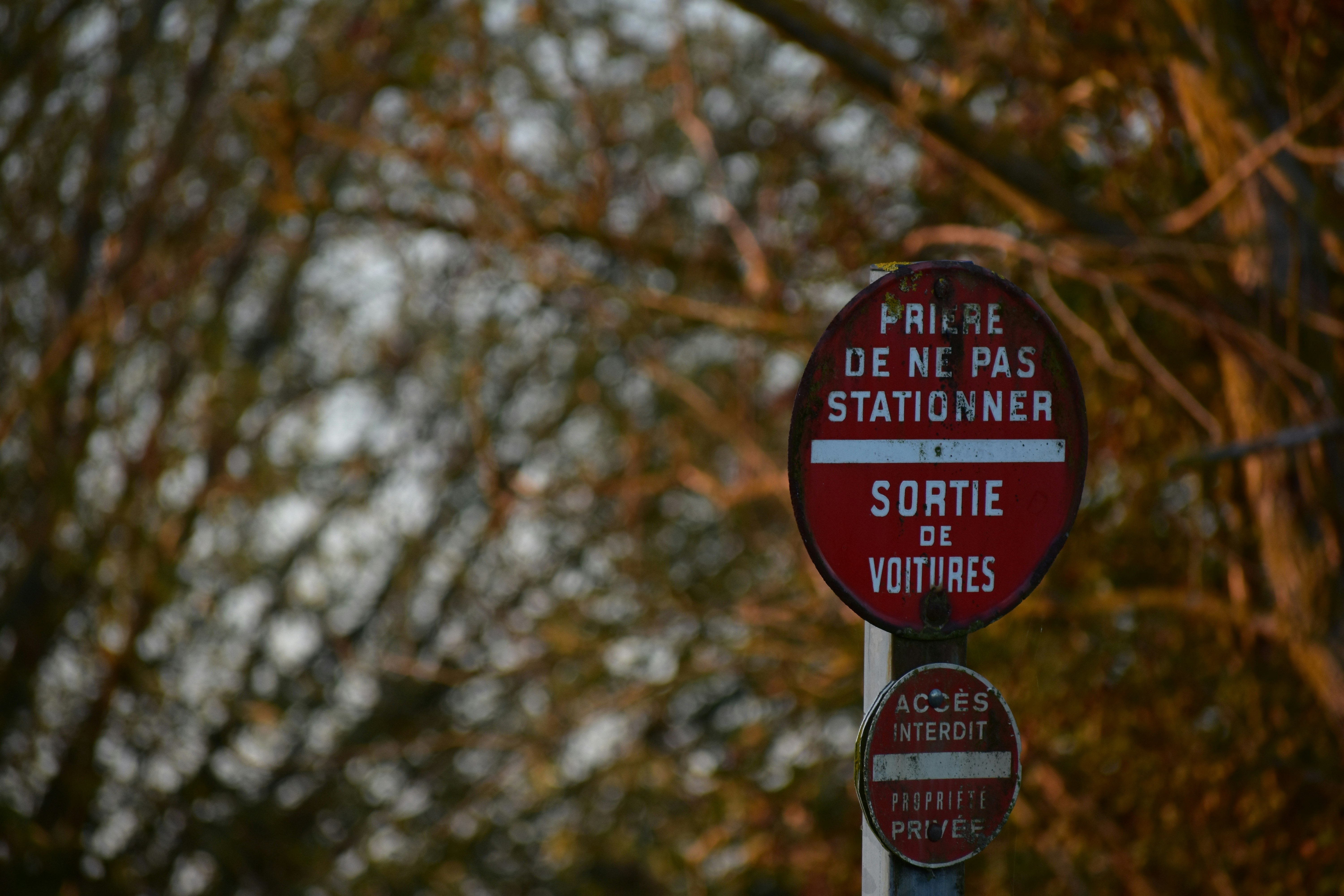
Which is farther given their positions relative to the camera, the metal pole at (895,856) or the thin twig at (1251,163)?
the thin twig at (1251,163)

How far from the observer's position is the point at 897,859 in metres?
1.61

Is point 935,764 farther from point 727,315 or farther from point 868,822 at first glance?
point 727,315

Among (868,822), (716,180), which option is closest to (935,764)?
(868,822)

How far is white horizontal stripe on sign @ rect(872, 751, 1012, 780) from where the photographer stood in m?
1.61

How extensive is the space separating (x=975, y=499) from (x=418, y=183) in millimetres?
4455

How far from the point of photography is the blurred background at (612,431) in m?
3.33

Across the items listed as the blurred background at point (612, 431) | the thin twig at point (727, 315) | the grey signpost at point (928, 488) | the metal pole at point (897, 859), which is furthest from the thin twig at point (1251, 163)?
the metal pole at point (897, 859)

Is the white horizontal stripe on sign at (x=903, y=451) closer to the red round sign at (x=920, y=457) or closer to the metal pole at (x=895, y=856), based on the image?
the red round sign at (x=920, y=457)

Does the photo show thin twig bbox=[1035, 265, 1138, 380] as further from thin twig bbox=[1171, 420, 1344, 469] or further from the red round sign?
the red round sign

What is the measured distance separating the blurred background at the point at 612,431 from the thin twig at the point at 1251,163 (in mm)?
17

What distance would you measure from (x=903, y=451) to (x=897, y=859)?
0.50 metres

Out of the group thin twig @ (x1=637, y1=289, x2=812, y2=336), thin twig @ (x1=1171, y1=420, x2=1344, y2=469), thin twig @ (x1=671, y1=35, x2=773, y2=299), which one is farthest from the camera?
thin twig @ (x1=671, y1=35, x2=773, y2=299)

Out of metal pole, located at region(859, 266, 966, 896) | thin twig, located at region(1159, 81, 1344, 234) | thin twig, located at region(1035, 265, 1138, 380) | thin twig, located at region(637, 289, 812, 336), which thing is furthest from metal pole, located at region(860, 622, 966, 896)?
thin twig, located at region(637, 289, 812, 336)

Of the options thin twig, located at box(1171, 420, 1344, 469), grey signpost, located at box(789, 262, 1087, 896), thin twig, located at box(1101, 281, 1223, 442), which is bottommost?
grey signpost, located at box(789, 262, 1087, 896)
